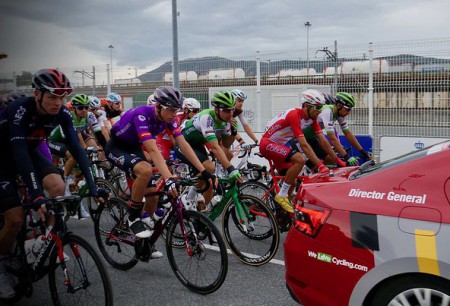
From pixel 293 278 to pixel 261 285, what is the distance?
132cm

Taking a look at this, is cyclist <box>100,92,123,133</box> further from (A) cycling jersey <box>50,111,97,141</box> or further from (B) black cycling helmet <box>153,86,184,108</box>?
(B) black cycling helmet <box>153,86,184,108</box>

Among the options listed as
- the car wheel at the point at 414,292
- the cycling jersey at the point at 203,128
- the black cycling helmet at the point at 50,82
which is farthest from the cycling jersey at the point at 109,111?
the car wheel at the point at 414,292

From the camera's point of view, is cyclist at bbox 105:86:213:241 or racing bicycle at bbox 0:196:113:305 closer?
racing bicycle at bbox 0:196:113:305

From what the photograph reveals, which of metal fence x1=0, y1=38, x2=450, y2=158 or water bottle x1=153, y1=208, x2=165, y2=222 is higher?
metal fence x1=0, y1=38, x2=450, y2=158

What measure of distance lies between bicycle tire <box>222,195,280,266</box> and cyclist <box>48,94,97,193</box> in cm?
327

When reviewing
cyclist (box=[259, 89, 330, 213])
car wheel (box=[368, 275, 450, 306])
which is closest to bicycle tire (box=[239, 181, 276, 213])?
cyclist (box=[259, 89, 330, 213])

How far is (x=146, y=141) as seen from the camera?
4562mm

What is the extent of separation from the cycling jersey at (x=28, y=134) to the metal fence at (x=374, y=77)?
3553 millimetres

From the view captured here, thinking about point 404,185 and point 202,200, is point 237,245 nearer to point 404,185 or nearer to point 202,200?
point 202,200

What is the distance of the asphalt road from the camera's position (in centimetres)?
403

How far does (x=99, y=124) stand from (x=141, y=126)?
4.67 m

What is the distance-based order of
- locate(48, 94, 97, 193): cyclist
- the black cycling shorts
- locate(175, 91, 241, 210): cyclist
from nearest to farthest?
the black cycling shorts < locate(175, 91, 241, 210): cyclist < locate(48, 94, 97, 193): cyclist

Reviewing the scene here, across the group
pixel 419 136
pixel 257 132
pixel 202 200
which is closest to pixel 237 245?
pixel 202 200

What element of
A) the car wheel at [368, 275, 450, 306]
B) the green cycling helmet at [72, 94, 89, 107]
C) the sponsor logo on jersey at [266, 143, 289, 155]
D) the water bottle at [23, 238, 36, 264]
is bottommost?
the water bottle at [23, 238, 36, 264]
